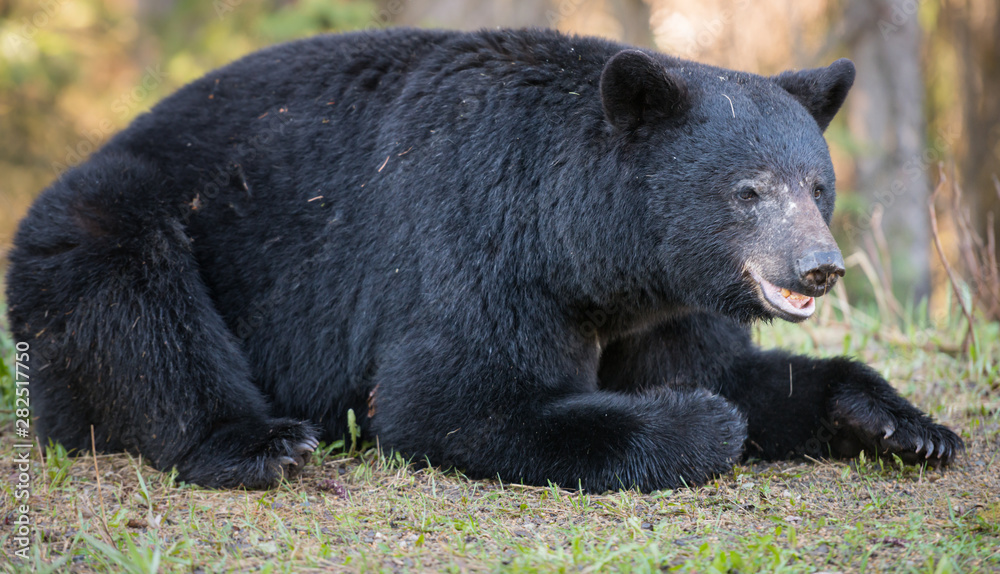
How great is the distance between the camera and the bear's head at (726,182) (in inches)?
137

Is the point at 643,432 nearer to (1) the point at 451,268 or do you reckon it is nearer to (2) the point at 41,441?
(1) the point at 451,268

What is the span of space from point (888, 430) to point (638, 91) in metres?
1.95

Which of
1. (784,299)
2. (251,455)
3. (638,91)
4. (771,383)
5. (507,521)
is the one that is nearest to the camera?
(507,521)

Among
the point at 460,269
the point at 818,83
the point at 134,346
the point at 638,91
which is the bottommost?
the point at 134,346

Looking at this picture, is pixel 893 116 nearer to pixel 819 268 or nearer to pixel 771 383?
pixel 771 383

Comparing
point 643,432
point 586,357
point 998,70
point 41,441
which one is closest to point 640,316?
point 586,357

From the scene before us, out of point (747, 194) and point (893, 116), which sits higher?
point (893, 116)

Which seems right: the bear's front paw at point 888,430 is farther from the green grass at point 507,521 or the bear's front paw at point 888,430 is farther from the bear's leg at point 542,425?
the bear's leg at point 542,425

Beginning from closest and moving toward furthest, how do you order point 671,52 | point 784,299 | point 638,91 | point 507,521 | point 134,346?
1. point 507,521
2. point 784,299
3. point 638,91
4. point 134,346
5. point 671,52

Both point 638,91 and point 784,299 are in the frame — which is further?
point 638,91

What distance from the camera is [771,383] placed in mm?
4324

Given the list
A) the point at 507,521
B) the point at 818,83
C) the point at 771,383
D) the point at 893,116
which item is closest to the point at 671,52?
the point at 893,116

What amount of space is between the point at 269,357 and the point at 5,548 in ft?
5.12

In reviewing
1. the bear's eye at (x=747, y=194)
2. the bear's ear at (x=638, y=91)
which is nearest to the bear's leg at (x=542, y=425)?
the bear's eye at (x=747, y=194)
